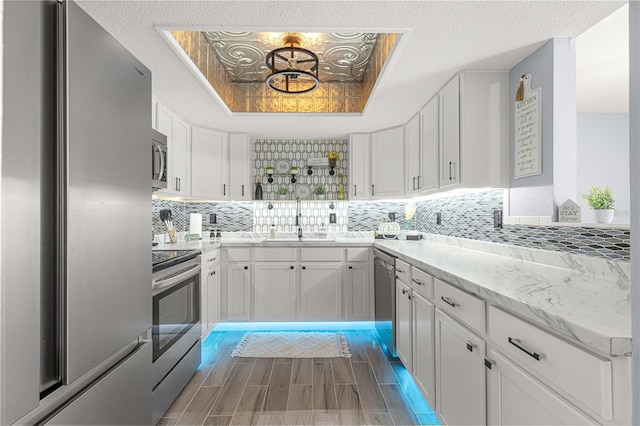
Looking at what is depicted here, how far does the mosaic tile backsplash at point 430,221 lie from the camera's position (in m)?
1.65

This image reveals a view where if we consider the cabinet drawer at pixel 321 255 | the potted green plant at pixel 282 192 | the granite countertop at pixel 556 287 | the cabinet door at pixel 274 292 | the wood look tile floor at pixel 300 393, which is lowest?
the wood look tile floor at pixel 300 393

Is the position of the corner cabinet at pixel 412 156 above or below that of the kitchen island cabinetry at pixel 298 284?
above

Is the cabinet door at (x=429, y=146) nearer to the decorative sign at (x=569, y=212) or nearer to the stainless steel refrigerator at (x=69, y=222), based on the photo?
the decorative sign at (x=569, y=212)

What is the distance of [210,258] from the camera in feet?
10.4

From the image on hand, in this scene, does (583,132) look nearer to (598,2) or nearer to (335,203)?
(598,2)

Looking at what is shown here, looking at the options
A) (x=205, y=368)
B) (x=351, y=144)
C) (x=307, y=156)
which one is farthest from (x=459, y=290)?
(x=307, y=156)

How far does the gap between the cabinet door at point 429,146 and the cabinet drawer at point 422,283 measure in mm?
909

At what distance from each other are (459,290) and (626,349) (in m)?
0.78

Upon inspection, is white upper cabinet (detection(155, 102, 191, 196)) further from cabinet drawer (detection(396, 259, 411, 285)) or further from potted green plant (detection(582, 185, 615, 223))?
potted green plant (detection(582, 185, 615, 223))

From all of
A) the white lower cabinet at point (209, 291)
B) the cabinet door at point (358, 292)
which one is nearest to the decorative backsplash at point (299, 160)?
the cabinet door at point (358, 292)

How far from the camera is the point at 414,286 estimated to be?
2178mm

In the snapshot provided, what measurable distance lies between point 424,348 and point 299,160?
2.87 metres

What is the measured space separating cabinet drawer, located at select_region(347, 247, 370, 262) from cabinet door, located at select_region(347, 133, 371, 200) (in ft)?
2.29

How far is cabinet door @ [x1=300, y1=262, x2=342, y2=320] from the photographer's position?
11.5 feet
